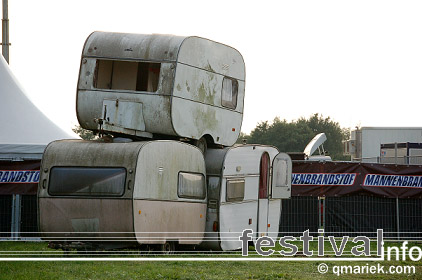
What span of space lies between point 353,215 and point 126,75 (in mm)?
9111

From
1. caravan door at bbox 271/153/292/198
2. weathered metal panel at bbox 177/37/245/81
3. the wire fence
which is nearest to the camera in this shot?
weathered metal panel at bbox 177/37/245/81

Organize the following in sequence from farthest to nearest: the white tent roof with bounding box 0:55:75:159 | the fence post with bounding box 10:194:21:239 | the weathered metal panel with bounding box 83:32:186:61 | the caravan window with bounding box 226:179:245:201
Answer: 1. the white tent roof with bounding box 0:55:75:159
2. the fence post with bounding box 10:194:21:239
3. the caravan window with bounding box 226:179:245:201
4. the weathered metal panel with bounding box 83:32:186:61

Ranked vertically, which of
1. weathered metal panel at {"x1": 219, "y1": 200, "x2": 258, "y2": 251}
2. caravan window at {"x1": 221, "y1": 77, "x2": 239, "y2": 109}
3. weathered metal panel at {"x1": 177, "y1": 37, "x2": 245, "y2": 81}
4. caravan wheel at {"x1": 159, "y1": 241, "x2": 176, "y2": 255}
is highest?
weathered metal panel at {"x1": 177, "y1": 37, "x2": 245, "y2": 81}

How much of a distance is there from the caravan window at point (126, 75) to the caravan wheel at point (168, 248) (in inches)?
114

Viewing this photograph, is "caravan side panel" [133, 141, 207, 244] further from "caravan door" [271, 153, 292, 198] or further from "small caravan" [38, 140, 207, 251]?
"caravan door" [271, 153, 292, 198]

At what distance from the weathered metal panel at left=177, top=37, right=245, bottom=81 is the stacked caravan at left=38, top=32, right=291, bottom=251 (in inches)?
0.8

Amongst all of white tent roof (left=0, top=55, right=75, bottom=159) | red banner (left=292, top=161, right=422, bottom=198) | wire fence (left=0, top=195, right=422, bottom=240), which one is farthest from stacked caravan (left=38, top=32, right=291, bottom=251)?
white tent roof (left=0, top=55, right=75, bottom=159)

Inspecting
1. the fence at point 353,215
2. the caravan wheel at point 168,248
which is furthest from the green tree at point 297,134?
the caravan wheel at point 168,248

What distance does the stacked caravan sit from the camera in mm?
14250

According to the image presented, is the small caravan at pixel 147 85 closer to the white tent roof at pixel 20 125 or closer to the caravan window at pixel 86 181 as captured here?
the caravan window at pixel 86 181

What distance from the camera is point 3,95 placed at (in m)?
23.0

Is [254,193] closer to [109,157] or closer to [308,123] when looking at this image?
[109,157]

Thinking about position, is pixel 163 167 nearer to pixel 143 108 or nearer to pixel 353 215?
pixel 143 108

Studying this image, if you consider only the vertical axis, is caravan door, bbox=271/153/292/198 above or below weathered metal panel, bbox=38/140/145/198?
below
